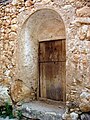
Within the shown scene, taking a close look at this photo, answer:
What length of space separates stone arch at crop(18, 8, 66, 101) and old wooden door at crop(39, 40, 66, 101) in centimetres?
11

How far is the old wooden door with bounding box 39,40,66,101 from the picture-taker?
3918 millimetres

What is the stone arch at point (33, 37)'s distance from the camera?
3.90m

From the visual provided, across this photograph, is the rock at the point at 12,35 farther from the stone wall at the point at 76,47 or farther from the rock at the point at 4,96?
the rock at the point at 4,96

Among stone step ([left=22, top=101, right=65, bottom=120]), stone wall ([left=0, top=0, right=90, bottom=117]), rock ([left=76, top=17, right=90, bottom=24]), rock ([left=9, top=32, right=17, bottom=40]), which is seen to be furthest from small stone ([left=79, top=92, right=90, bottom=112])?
rock ([left=9, top=32, right=17, bottom=40])

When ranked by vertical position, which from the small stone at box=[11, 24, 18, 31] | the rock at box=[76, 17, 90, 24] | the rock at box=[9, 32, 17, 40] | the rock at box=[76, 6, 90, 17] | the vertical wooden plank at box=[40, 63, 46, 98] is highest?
the rock at box=[76, 6, 90, 17]

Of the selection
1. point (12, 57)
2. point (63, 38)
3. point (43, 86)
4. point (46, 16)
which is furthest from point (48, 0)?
point (43, 86)

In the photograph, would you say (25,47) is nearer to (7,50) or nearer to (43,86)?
(7,50)

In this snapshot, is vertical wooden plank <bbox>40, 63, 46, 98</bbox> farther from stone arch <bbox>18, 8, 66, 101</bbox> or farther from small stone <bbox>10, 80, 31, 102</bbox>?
small stone <bbox>10, 80, 31, 102</bbox>

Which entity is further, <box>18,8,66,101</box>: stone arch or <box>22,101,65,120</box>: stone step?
<box>18,8,66,101</box>: stone arch

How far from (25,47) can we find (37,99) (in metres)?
1.03

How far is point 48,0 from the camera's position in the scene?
3.51 meters

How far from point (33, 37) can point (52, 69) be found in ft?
2.33

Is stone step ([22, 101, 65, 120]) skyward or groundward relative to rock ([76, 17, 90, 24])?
groundward

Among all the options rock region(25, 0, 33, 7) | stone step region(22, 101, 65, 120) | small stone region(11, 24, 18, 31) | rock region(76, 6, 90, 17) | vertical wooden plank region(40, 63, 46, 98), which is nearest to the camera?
rock region(76, 6, 90, 17)
